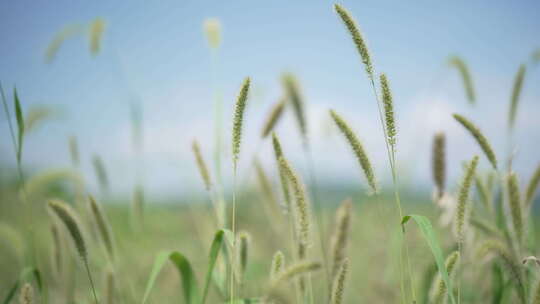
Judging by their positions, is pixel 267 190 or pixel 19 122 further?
pixel 267 190

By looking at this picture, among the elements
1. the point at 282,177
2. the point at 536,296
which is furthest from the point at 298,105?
the point at 536,296

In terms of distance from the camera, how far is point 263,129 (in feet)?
5.43

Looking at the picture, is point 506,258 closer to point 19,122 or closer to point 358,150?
point 358,150

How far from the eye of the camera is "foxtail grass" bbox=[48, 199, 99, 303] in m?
1.27

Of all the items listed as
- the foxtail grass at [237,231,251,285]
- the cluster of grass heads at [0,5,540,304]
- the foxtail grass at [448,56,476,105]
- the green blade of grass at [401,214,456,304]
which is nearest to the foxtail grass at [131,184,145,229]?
the cluster of grass heads at [0,5,540,304]

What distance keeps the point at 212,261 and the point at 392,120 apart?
0.67 meters

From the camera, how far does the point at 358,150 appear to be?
122 centimetres

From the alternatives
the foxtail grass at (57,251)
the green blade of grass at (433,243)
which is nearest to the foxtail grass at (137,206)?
the foxtail grass at (57,251)

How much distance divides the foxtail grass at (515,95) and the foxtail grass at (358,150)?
1.21 m

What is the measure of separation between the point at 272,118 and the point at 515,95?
4.04 ft

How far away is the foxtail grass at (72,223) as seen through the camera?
1.27 m

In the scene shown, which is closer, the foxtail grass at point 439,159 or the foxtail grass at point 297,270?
the foxtail grass at point 297,270

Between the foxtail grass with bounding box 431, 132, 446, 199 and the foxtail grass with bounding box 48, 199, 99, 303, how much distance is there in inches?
52.3

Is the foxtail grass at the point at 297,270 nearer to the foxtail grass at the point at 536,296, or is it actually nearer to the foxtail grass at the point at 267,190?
the foxtail grass at the point at 536,296
